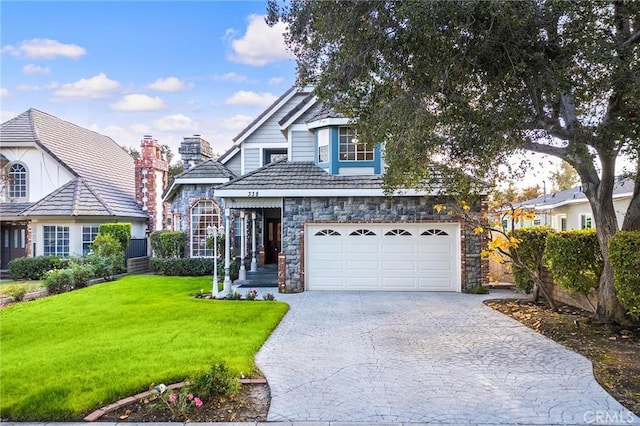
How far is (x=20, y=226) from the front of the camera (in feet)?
61.8

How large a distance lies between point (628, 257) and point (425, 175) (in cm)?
424

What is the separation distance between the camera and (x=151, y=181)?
2091 cm

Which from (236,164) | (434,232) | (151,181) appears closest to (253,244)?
(236,164)

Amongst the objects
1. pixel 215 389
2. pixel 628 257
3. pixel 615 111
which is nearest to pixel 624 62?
pixel 615 111

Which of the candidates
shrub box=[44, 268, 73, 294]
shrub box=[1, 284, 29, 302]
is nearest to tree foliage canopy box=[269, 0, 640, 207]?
shrub box=[1, 284, 29, 302]

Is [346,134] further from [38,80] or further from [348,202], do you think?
[38,80]

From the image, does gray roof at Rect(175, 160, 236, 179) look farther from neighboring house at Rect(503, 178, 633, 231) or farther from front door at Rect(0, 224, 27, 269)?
neighboring house at Rect(503, 178, 633, 231)

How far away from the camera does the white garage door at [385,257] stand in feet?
42.7

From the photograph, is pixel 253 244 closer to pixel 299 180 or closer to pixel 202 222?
pixel 202 222

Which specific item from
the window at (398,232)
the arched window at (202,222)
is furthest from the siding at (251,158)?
the window at (398,232)

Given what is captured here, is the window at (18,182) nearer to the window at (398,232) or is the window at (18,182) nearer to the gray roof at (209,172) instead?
the gray roof at (209,172)

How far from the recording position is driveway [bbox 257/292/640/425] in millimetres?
4617

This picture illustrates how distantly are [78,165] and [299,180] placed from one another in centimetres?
1377

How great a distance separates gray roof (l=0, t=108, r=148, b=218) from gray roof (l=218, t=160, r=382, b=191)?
9004mm
